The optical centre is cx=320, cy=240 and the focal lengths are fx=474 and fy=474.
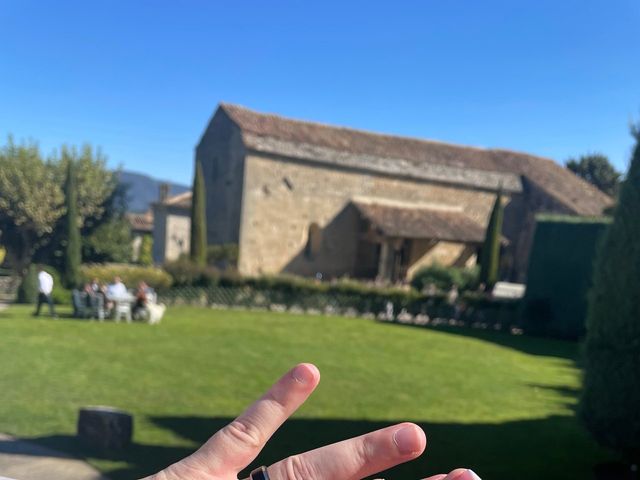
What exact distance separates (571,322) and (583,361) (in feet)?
37.5

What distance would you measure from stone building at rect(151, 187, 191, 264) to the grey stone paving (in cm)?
2499

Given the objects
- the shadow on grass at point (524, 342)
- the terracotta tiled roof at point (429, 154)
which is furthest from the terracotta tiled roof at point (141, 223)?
the shadow on grass at point (524, 342)

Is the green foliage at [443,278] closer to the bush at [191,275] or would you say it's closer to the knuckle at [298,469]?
the bush at [191,275]

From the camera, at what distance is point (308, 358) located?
919 cm

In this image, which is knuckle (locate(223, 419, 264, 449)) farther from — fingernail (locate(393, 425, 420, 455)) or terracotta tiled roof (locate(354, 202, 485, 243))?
terracotta tiled roof (locate(354, 202, 485, 243))

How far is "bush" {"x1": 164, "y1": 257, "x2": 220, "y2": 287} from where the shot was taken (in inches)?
614

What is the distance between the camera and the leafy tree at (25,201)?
19000 millimetres

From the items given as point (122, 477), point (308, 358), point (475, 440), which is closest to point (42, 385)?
point (122, 477)

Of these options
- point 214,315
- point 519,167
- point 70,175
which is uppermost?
point 519,167

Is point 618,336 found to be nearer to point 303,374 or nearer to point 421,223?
point 303,374

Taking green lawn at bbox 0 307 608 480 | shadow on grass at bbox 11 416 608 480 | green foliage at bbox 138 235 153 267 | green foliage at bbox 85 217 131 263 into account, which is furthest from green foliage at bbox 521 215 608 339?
green foliage at bbox 138 235 153 267

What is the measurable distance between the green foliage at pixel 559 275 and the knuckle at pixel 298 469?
49.6ft

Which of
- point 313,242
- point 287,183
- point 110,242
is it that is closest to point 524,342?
point 313,242

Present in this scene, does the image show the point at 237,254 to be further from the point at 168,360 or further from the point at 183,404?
the point at 183,404
